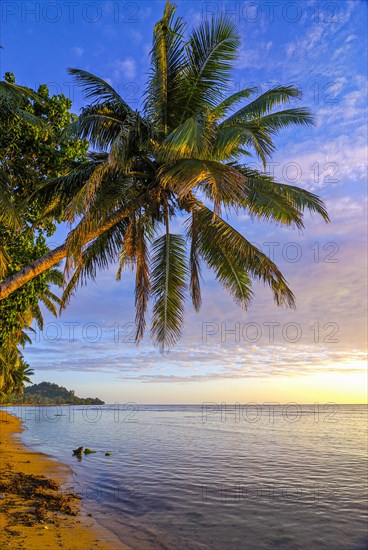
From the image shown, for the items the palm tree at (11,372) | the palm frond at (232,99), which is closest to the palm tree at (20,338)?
the palm tree at (11,372)

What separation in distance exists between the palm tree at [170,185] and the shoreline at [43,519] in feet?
15.0

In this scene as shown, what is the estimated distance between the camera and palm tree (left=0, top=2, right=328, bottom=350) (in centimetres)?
927

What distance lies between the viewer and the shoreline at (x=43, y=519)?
304 inches

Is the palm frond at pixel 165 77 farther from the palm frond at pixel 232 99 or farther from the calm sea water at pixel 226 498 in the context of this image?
the calm sea water at pixel 226 498

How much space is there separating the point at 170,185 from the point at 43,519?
25.5 feet

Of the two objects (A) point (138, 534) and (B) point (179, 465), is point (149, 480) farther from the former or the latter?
(A) point (138, 534)

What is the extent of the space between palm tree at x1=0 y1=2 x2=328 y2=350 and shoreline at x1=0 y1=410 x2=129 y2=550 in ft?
15.0

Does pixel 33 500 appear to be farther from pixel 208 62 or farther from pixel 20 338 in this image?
pixel 20 338

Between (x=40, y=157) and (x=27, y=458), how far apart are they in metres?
14.7

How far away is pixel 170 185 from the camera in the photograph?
29.9 feet

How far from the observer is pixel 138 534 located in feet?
32.2

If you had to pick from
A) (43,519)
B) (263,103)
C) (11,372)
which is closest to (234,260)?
(263,103)

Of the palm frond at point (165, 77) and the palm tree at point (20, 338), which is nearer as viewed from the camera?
the palm frond at point (165, 77)

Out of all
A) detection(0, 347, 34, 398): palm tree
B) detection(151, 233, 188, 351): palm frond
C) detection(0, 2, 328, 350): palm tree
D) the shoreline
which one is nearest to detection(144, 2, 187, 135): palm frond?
detection(0, 2, 328, 350): palm tree
